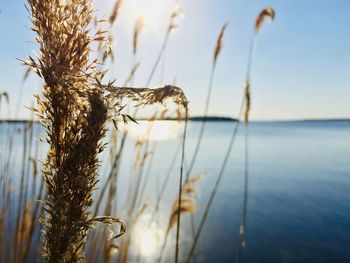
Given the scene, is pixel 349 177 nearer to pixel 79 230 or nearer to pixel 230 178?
pixel 230 178

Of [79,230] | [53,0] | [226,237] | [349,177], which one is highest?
[53,0]

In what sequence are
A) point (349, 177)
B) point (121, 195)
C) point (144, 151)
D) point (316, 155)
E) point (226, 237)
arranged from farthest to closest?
point (316, 155) → point (349, 177) → point (121, 195) → point (226, 237) → point (144, 151)

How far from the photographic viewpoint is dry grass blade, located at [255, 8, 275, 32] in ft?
9.10

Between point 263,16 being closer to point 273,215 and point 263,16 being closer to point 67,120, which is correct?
point 67,120

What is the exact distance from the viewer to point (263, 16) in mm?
2826

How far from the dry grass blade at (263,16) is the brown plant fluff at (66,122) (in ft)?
7.52

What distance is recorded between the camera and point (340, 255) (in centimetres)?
1022

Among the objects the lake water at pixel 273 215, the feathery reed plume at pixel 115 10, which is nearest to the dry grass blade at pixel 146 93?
the feathery reed plume at pixel 115 10

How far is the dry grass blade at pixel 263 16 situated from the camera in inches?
109

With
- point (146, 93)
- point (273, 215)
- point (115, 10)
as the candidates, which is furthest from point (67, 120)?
point (273, 215)

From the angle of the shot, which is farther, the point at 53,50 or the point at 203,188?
the point at 203,188

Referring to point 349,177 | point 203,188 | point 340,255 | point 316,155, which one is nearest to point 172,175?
point 203,188

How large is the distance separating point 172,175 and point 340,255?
1087 centimetres

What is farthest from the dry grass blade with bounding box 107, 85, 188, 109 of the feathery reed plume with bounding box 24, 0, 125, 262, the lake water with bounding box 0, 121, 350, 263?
the lake water with bounding box 0, 121, 350, 263
